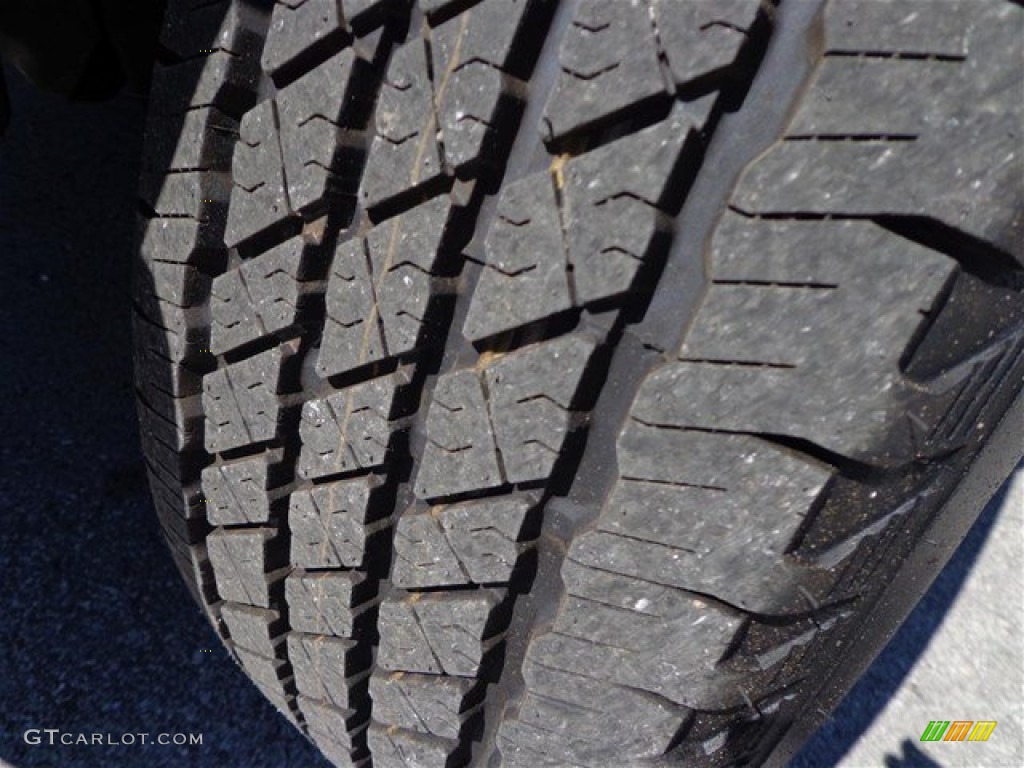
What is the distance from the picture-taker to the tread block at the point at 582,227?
51 centimetres

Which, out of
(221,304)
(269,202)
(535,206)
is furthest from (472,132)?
(221,304)

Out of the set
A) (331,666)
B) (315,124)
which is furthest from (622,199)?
(331,666)

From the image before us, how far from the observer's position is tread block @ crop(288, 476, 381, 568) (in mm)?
721

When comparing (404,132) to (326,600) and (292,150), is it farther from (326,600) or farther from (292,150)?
(326,600)

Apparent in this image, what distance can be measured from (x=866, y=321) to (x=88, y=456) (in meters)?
1.11

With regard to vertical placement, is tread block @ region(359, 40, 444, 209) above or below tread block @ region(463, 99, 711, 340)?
above

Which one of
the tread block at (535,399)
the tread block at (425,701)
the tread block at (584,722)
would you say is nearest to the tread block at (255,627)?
the tread block at (425,701)

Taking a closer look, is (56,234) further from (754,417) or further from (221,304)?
(754,417)

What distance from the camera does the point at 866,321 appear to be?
482 mm

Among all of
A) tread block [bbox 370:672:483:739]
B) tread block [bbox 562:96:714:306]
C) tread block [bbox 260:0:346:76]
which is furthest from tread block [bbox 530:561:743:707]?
tread block [bbox 260:0:346:76]

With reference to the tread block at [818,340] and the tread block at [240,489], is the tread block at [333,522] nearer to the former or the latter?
the tread block at [240,489]

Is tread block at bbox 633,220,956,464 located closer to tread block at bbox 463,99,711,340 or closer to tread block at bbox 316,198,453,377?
tread block at bbox 463,99,711,340

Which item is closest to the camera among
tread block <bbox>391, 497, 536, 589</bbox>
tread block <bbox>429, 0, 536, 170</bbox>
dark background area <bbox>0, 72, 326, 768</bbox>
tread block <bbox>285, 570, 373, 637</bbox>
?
tread block <bbox>429, 0, 536, 170</bbox>

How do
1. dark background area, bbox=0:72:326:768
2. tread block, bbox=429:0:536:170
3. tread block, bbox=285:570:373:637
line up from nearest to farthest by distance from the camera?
tread block, bbox=429:0:536:170 < tread block, bbox=285:570:373:637 < dark background area, bbox=0:72:326:768
